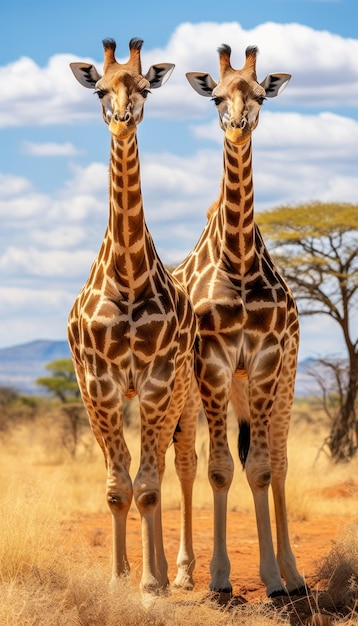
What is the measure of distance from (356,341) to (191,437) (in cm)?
1009

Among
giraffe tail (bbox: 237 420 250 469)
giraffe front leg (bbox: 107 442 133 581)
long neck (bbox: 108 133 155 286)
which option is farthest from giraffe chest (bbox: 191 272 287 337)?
giraffe front leg (bbox: 107 442 133 581)

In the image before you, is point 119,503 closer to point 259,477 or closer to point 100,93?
point 259,477

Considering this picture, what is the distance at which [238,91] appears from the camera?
8289mm

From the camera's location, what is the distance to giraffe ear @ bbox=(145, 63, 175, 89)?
7.99 m

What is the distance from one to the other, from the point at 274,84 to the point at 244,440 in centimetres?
289

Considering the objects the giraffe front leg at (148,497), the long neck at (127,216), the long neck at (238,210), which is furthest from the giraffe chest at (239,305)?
the giraffe front leg at (148,497)

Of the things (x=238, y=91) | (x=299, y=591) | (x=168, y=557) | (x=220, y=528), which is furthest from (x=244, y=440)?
(x=238, y=91)

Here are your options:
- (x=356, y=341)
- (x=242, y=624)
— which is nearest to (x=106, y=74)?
(x=242, y=624)

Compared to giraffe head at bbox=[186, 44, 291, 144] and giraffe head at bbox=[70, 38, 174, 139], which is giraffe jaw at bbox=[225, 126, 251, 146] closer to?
giraffe head at bbox=[186, 44, 291, 144]

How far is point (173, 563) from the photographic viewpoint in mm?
10094

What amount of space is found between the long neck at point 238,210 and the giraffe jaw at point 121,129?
125cm

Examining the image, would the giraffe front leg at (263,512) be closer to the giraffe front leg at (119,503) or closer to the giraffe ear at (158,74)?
the giraffe front leg at (119,503)

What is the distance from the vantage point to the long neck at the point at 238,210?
28.2 ft

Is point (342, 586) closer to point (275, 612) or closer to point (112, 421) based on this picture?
point (275, 612)
